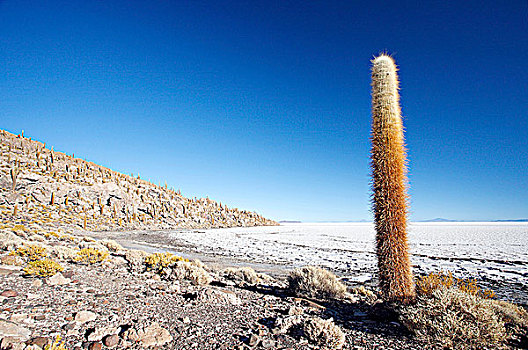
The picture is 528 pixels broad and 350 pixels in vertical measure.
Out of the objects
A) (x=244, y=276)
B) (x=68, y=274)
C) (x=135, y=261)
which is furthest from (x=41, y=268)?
(x=244, y=276)

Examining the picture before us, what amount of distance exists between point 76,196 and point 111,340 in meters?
38.9

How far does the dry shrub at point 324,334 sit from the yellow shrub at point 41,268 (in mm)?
5318

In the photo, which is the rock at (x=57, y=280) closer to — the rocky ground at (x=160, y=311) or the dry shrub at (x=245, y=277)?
the rocky ground at (x=160, y=311)

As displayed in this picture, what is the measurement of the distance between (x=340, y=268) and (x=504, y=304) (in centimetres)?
697

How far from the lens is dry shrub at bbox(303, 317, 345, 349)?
390 cm

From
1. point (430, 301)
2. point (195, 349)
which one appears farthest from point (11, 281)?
point (430, 301)

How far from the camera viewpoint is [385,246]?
5.16m

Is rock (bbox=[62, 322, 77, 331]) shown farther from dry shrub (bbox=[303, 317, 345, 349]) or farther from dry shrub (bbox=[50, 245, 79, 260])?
dry shrub (bbox=[50, 245, 79, 260])

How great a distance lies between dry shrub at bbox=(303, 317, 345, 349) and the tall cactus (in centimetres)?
165

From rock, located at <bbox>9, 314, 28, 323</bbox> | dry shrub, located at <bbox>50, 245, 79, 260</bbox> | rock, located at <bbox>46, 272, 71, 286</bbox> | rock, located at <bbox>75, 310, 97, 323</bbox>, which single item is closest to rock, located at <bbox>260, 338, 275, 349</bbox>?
rock, located at <bbox>75, 310, 97, 323</bbox>

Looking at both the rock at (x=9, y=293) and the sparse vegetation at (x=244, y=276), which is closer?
the rock at (x=9, y=293)

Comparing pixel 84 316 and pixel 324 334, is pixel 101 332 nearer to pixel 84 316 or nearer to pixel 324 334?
pixel 84 316

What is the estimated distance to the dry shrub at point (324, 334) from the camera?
390 centimetres

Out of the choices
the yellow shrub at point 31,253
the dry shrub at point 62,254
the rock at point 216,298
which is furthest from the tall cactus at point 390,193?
the dry shrub at point 62,254
